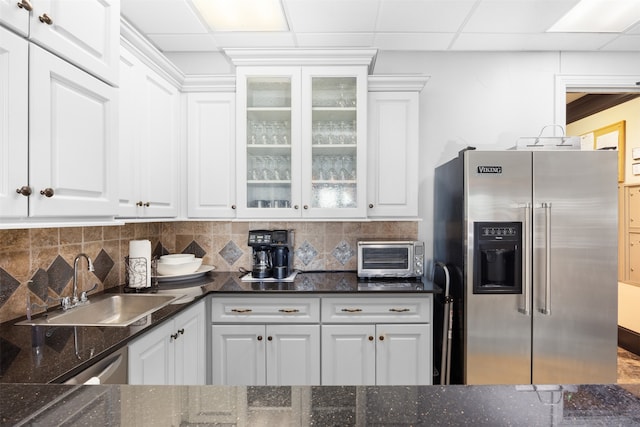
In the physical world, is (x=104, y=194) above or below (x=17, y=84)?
below

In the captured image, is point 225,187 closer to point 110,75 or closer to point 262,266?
point 262,266

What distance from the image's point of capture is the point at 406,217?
2584 mm

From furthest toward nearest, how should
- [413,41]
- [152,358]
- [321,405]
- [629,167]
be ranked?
[629,167] → [413,41] → [152,358] → [321,405]

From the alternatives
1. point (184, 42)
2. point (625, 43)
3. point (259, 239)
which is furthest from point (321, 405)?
point (625, 43)

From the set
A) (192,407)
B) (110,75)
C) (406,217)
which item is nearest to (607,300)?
(406,217)

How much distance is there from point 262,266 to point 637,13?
302 centimetres

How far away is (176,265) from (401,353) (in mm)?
1614

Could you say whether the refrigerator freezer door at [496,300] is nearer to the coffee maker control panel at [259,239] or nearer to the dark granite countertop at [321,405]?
the coffee maker control panel at [259,239]

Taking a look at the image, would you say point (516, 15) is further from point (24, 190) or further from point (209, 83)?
point (24, 190)

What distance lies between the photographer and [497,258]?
2166mm

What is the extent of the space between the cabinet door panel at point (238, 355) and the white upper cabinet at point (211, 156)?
823 mm

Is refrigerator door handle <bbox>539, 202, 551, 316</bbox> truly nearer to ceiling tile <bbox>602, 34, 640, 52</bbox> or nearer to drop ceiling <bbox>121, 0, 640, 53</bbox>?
drop ceiling <bbox>121, 0, 640, 53</bbox>

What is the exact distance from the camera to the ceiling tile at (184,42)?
8.69 ft

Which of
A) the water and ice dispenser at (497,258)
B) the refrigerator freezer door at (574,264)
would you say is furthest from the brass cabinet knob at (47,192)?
the refrigerator freezer door at (574,264)
